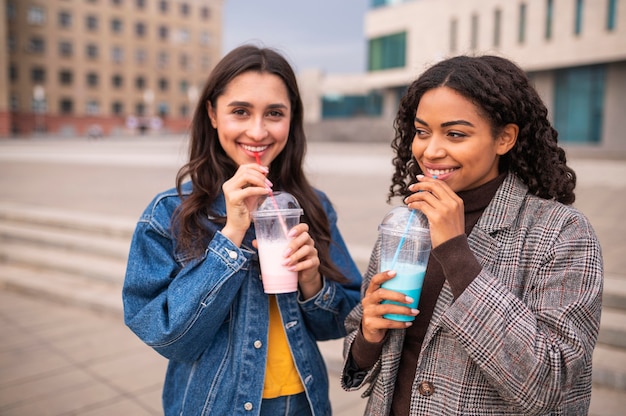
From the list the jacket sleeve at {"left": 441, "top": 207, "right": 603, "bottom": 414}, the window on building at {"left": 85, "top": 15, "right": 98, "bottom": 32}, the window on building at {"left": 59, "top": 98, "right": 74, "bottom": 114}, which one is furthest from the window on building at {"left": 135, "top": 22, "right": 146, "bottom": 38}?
the jacket sleeve at {"left": 441, "top": 207, "right": 603, "bottom": 414}

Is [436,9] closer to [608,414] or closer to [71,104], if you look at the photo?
[608,414]

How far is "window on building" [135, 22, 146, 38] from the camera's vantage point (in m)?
62.4

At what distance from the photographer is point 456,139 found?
150cm

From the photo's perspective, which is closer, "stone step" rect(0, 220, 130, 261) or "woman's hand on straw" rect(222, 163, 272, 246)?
"woman's hand on straw" rect(222, 163, 272, 246)

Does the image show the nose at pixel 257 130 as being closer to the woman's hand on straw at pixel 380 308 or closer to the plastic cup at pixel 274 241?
the plastic cup at pixel 274 241

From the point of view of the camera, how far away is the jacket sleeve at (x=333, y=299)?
199cm

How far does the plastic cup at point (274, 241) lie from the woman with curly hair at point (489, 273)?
11.2 inches

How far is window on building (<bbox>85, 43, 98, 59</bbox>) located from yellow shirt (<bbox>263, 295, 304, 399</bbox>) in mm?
63859

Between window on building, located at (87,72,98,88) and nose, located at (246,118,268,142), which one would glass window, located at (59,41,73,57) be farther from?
nose, located at (246,118,268,142)

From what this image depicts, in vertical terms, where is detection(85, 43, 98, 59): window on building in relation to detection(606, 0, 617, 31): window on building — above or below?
above

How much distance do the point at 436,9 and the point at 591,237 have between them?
3614 centimetres

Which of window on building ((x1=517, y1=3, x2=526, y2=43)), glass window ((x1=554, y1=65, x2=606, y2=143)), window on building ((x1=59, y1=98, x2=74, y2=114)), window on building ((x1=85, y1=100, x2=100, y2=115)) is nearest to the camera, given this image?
glass window ((x1=554, y1=65, x2=606, y2=143))

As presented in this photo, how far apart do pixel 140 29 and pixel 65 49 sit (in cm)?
874

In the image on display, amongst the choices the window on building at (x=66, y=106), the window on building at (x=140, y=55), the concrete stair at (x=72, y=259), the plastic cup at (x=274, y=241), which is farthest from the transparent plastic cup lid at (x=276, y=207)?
the window on building at (x=140, y=55)
